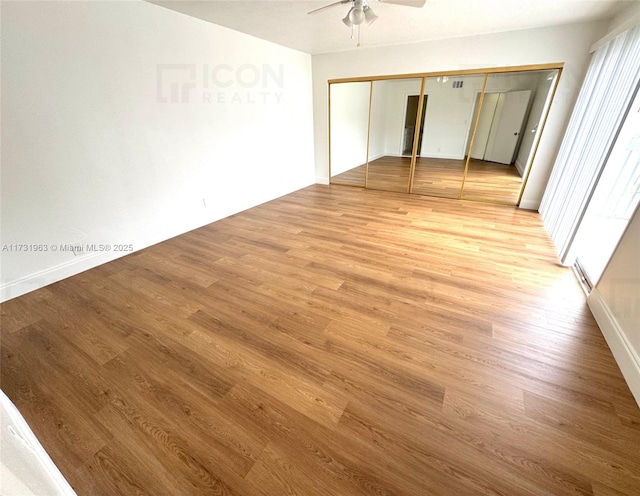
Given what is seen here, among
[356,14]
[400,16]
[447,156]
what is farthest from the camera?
[447,156]

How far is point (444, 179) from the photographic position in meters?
5.62

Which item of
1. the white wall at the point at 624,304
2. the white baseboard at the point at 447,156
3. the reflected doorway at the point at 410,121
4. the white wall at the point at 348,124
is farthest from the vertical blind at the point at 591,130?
the white wall at the point at 348,124

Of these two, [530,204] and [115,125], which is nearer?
[115,125]

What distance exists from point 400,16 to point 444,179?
337 centimetres

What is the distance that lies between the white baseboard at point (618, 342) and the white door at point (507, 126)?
18.3 feet

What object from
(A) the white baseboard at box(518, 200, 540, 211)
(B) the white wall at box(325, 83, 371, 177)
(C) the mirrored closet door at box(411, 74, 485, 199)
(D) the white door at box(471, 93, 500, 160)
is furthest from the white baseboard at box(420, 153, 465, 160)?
(A) the white baseboard at box(518, 200, 540, 211)

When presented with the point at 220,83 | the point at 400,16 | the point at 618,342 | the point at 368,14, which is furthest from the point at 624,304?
the point at 220,83

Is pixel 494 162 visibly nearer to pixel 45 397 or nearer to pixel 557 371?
pixel 557 371

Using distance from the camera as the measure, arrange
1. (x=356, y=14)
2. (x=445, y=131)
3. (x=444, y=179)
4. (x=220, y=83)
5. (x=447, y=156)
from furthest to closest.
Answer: (x=447, y=156) < (x=445, y=131) < (x=444, y=179) < (x=220, y=83) < (x=356, y=14)

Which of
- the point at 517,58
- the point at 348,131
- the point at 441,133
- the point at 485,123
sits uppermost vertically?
the point at 517,58

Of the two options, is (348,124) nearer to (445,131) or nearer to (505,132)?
(445,131)

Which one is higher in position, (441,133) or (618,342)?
(441,133)

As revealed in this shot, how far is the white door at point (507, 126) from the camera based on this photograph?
5.89 meters

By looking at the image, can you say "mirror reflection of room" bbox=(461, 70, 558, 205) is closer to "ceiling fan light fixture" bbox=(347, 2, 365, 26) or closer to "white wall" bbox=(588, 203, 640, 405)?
"white wall" bbox=(588, 203, 640, 405)
